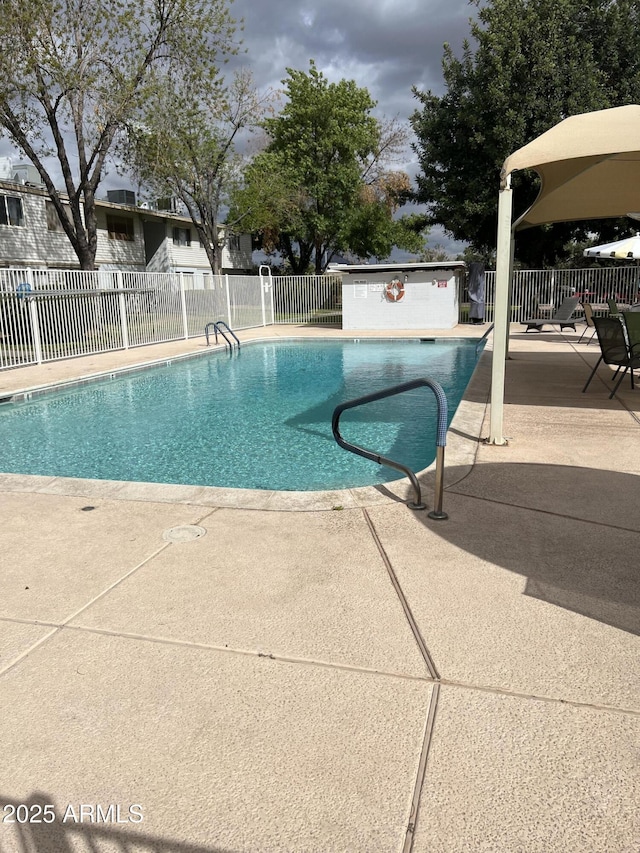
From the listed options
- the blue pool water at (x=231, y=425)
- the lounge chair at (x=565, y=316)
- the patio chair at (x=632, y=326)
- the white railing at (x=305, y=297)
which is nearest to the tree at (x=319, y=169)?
the white railing at (x=305, y=297)

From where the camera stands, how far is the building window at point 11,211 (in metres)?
24.6

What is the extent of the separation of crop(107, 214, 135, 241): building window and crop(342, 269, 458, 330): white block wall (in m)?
16.5

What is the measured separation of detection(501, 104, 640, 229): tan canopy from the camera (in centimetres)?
494

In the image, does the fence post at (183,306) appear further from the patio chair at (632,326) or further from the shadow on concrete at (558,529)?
the shadow on concrete at (558,529)

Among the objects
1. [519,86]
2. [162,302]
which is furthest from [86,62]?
[519,86]

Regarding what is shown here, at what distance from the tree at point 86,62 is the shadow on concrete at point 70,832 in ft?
61.6

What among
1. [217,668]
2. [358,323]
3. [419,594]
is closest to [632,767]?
[419,594]

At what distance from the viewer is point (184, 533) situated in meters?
3.84

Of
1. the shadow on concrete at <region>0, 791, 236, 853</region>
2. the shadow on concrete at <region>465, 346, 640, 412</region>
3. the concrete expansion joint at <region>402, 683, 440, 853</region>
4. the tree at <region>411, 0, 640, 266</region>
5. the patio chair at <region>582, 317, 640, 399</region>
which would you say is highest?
the tree at <region>411, 0, 640, 266</region>

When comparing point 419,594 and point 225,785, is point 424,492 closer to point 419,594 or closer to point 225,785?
point 419,594

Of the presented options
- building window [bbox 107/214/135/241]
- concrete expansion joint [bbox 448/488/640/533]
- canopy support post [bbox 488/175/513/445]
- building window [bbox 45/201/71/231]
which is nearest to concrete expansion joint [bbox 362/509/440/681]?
concrete expansion joint [bbox 448/488/640/533]

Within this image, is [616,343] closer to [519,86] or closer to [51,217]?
[519,86]

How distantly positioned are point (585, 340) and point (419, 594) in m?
14.4

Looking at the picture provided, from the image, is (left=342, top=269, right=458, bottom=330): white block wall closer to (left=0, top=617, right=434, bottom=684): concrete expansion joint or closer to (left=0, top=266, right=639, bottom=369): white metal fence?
(left=0, top=266, right=639, bottom=369): white metal fence
